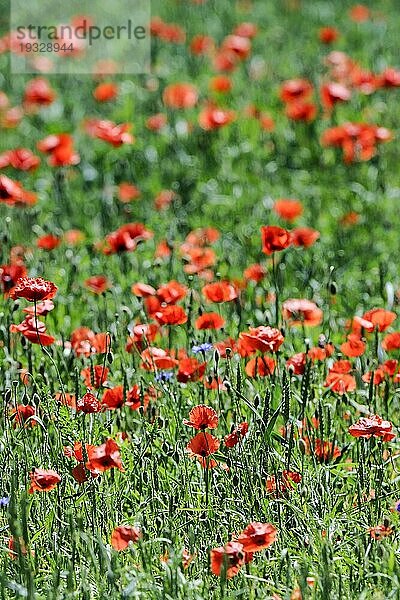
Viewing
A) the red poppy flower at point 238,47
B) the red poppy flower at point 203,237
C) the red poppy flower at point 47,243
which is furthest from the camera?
the red poppy flower at point 238,47

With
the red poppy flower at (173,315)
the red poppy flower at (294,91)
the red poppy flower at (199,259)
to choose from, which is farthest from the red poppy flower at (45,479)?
the red poppy flower at (294,91)

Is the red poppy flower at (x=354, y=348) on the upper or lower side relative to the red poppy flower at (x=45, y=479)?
upper

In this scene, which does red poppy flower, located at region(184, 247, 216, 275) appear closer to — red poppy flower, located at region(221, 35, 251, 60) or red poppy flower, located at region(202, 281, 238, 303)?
red poppy flower, located at region(202, 281, 238, 303)

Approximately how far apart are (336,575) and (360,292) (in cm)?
184

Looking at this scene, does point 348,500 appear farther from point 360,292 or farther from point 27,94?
point 27,94

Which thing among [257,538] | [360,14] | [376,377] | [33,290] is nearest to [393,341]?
[376,377]

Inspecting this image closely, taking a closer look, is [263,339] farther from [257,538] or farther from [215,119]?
[215,119]

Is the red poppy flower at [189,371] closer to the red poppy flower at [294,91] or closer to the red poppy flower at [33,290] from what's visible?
the red poppy flower at [33,290]

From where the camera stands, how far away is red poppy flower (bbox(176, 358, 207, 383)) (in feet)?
9.97

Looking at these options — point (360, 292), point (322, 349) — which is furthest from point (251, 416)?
point (360, 292)

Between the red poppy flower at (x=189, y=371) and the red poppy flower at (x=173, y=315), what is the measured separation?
0.12 metres

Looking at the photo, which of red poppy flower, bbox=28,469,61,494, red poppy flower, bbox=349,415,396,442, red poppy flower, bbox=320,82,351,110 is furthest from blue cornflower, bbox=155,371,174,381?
red poppy flower, bbox=320,82,351,110

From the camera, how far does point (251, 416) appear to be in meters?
3.04

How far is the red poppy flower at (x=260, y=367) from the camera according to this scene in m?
3.05
